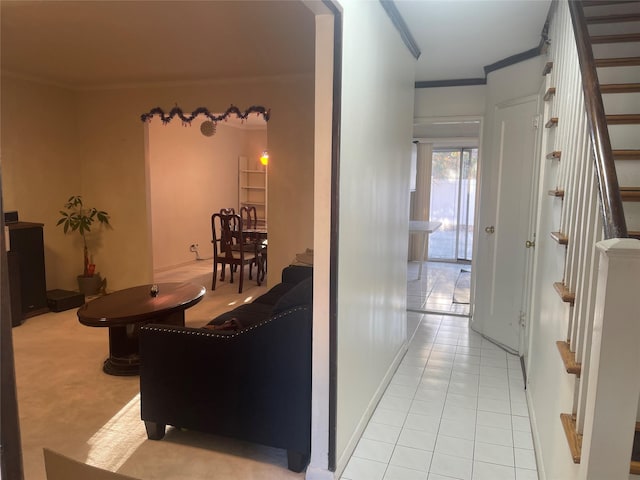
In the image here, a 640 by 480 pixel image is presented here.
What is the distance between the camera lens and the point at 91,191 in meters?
5.89

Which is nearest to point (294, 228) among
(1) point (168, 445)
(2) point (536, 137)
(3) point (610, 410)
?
(2) point (536, 137)

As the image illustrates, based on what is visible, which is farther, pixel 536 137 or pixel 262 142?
pixel 262 142

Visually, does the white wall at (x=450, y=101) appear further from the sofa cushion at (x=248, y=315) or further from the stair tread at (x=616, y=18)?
the sofa cushion at (x=248, y=315)

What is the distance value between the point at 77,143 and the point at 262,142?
13.4ft

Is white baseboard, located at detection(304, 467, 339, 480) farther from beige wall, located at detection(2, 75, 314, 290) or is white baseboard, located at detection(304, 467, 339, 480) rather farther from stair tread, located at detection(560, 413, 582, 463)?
beige wall, located at detection(2, 75, 314, 290)

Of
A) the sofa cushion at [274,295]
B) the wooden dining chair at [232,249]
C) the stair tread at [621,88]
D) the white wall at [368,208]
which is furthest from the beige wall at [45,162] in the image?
the stair tread at [621,88]

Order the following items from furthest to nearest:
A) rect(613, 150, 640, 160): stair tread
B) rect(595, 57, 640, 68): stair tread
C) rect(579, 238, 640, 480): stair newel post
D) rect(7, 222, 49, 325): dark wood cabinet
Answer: rect(7, 222, 49, 325): dark wood cabinet → rect(595, 57, 640, 68): stair tread → rect(613, 150, 640, 160): stair tread → rect(579, 238, 640, 480): stair newel post

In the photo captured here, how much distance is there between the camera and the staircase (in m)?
1.48

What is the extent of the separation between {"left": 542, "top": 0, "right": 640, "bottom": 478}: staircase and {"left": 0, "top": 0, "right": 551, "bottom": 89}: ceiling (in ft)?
1.74

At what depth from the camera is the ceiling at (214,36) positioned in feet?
9.89

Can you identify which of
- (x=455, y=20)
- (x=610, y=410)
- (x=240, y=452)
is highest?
(x=455, y=20)

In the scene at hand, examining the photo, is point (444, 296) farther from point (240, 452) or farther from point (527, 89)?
point (240, 452)

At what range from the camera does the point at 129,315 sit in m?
3.21

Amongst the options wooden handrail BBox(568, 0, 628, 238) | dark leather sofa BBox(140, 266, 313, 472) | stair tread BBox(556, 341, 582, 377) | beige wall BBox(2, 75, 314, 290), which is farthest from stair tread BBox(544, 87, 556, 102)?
beige wall BBox(2, 75, 314, 290)
